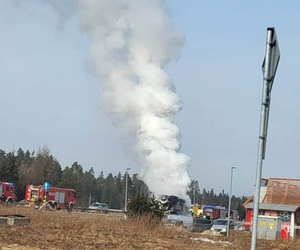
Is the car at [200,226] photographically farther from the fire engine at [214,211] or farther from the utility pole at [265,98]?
the fire engine at [214,211]

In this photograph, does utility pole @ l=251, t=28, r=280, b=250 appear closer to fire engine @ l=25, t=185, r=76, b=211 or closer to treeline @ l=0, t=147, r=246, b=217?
treeline @ l=0, t=147, r=246, b=217

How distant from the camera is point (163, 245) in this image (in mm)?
17688

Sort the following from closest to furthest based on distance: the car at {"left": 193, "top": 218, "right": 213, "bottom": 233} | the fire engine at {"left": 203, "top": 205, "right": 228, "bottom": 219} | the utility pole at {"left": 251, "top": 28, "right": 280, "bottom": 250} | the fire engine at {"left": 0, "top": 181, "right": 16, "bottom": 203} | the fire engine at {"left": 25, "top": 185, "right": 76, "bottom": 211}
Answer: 1. the utility pole at {"left": 251, "top": 28, "right": 280, "bottom": 250}
2. the car at {"left": 193, "top": 218, "right": 213, "bottom": 233}
3. the fire engine at {"left": 0, "top": 181, "right": 16, "bottom": 203}
4. the fire engine at {"left": 25, "top": 185, "right": 76, "bottom": 211}
5. the fire engine at {"left": 203, "top": 205, "right": 228, "bottom": 219}

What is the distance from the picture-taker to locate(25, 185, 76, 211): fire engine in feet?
225

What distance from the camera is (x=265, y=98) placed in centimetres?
614

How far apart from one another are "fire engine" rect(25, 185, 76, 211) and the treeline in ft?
33.9

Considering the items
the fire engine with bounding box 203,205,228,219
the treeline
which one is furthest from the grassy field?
the fire engine with bounding box 203,205,228,219

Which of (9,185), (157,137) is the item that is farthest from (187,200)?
(9,185)

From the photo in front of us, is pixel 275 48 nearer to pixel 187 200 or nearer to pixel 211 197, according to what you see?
pixel 187 200

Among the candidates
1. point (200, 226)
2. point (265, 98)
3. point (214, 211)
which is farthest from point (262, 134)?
point (214, 211)

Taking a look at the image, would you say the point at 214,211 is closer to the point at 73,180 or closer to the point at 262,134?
the point at 73,180

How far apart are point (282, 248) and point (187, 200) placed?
35355 mm

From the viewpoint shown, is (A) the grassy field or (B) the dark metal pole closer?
(B) the dark metal pole

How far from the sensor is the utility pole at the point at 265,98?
19.6 ft
